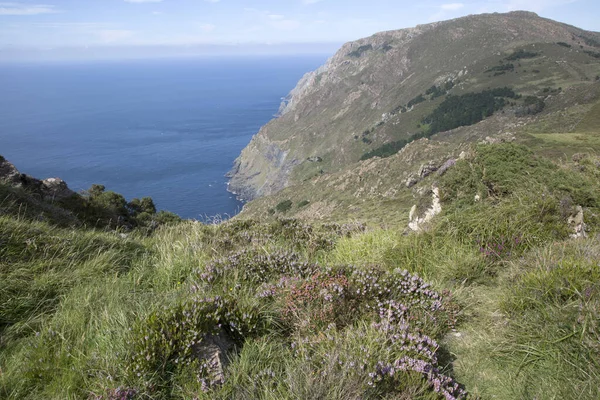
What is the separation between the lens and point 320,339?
130 inches

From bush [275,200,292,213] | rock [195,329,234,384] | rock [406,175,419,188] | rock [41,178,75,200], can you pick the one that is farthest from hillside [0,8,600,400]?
bush [275,200,292,213]

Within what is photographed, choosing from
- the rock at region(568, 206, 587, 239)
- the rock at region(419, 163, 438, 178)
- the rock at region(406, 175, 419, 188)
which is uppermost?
the rock at region(568, 206, 587, 239)

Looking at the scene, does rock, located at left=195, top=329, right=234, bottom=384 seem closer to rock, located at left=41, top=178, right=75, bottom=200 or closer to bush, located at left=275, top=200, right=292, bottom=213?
rock, located at left=41, top=178, right=75, bottom=200

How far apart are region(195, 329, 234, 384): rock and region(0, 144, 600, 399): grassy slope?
102 millimetres

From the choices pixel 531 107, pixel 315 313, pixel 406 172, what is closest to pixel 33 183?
pixel 315 313

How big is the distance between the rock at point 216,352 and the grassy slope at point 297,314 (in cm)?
10

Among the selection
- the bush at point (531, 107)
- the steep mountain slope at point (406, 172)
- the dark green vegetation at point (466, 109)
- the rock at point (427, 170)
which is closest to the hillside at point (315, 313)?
the steep mountain slope at point (406, 172)

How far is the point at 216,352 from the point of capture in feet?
10.2

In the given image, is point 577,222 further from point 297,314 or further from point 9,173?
point 9,173

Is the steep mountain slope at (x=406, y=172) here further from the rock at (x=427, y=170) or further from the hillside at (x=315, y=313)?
the hillside at (x=315, y=313)

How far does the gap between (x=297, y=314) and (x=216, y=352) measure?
100 centimetres

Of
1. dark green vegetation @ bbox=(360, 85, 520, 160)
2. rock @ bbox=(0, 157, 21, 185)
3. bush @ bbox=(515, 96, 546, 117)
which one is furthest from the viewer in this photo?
dark green vegetation @ bbox=(360, 85, 520, 160)

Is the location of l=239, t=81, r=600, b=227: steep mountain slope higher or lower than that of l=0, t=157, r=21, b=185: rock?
lower

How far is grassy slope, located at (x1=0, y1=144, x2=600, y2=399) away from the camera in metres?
2.87
